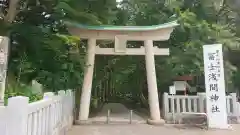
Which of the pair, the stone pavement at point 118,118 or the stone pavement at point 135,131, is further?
the stone pavement at point 118,118

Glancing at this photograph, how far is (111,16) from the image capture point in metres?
9.93

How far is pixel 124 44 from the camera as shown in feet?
35.8

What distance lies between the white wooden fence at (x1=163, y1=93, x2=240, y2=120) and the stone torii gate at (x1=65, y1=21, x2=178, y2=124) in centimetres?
70

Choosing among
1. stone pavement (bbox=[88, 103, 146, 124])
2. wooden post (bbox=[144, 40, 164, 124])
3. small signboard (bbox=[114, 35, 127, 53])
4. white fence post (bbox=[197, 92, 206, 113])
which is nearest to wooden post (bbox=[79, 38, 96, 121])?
stone pavement (bbox=[88, 103, 146, 124])

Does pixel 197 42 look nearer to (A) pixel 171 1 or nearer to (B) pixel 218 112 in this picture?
(A) pixel 171 1

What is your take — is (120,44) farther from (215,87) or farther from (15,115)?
(15,115)

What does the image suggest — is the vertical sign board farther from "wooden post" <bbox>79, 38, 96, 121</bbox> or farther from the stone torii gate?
"wooden post" <bbox>79, 38, 96, 121</bbox>

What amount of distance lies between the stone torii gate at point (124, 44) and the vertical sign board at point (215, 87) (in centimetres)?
202

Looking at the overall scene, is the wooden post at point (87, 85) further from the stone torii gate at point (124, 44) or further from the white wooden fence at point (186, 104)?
the white wooden fence at point (186, 104)

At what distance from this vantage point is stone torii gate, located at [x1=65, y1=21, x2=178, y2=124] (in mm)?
10570

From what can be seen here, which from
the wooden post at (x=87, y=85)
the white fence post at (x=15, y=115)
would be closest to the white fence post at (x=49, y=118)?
the white fence post at (x=15, y=115)

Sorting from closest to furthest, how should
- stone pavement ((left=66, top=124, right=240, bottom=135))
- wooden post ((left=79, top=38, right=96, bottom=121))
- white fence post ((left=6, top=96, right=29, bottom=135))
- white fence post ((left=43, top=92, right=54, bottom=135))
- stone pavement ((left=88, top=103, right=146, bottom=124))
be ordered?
1. white fence post ((left=6, top=96, right=29, bottom=135))
2. white fence post ((left=43, top=92, right=54, bottom=135))
3. stone pavement ((left=66, top=124, right=240, bottom=135))
4. wooden post ((left=79, top=38, right=96, bottom=121))
5. stone pavement ((left=88, top=103, right=146, bottom=124))

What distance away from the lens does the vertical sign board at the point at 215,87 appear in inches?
353

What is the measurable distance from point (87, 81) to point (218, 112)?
4.92m
